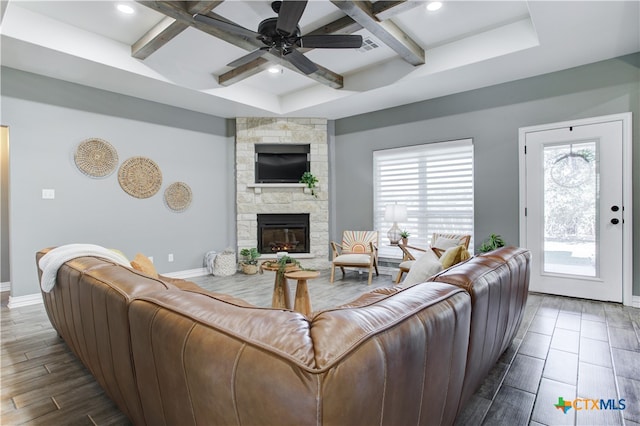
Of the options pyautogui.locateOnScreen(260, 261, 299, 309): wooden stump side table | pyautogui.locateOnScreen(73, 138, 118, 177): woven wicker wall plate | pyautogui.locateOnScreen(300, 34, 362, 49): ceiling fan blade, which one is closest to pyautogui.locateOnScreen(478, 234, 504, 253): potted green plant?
pyautogui.locateOnScreen(260, 261, 299, 309): wooden stump side table

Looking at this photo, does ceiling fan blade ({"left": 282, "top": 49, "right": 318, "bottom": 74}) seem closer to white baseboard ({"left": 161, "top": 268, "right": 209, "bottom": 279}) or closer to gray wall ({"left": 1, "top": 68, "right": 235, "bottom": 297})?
gray wall ({"left": 1, "top": 68, "right": 235, "bottom": 297})

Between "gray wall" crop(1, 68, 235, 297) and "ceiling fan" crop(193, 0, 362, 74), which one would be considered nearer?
"ceiling fan" crop(193, 0, 362, 74)

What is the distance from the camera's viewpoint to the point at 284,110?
557 centimetres

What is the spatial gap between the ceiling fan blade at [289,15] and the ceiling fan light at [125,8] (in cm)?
161

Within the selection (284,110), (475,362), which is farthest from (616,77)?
(284,110)

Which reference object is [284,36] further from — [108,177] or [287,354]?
[108,177]

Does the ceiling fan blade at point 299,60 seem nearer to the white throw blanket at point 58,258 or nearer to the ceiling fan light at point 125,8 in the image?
the ceiling fan light at point 125,8

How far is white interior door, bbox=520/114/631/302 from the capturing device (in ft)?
11.9

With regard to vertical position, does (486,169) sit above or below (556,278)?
above

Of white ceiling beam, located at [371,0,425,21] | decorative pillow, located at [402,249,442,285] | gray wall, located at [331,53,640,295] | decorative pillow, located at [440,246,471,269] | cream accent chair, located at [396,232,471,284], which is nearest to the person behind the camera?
decorative pillow, located at [402,249,442,285]

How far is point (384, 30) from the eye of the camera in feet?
10.7

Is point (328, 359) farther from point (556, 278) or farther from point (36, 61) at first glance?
point (36, 61)

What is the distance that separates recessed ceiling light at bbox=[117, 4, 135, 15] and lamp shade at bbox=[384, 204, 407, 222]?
3947 millimetres

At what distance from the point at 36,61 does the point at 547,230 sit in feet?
20.5
